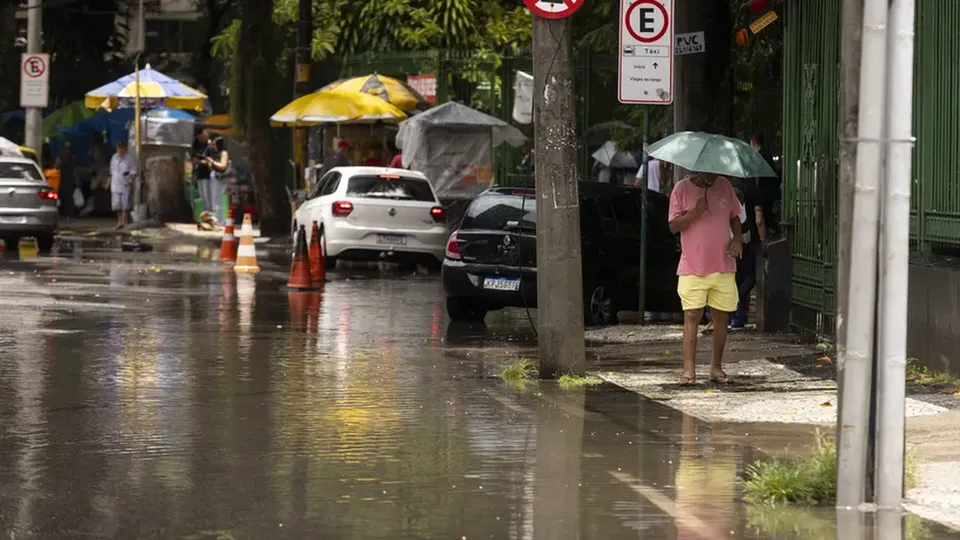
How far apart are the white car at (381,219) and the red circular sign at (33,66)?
13.5 metres

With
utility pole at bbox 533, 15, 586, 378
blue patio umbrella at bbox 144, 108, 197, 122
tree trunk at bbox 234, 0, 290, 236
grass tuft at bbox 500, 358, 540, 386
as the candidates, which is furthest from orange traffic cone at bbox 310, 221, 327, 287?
blue patio umbrella at bbox 144, 108, 197, 122

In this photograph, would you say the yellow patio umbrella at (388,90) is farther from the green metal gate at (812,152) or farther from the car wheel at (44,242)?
the green metal gate at (812,152)

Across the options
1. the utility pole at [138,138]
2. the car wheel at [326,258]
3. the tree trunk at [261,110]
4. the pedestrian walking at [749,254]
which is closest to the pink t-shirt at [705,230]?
the pedestrian walking at [749,254]

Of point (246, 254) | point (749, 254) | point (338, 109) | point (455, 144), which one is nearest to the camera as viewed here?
point (749, 254)

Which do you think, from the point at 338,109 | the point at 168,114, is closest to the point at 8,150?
the point at 338,109

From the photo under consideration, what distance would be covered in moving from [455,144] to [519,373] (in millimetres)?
18343

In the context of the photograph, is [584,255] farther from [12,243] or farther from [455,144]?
[12,243]

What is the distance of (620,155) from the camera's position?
3044 centimetres

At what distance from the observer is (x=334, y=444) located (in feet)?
34.7

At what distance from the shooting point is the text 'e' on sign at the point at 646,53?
52.3 ft

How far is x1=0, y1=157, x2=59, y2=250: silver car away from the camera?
30.0 metres

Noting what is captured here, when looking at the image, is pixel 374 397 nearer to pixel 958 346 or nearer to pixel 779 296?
pixel 958 346

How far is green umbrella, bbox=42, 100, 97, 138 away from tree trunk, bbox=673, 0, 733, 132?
99.1 feet

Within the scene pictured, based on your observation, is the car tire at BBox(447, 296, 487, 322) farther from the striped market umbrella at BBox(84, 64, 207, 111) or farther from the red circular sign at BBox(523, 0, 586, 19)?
the striped market umbrella at BBox(84, 64, 207, 111)
